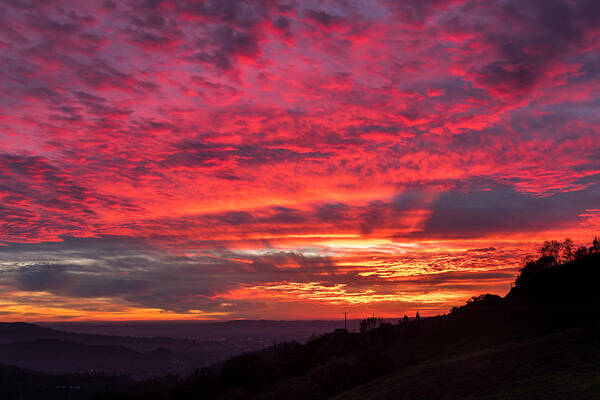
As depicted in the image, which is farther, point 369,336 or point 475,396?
point 369,336

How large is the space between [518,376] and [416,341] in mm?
57325

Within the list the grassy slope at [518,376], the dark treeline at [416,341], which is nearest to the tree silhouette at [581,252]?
the dark treeline at [416,341]

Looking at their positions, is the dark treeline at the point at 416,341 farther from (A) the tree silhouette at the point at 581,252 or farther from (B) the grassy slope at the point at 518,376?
(B) the grassy slope at the point at 518,376

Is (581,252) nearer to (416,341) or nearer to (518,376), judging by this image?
(416,341)

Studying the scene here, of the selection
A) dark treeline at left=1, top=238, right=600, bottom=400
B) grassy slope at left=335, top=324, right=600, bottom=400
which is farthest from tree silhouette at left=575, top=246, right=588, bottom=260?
grassy slope at left=335, top=324, right=600, bottom=400

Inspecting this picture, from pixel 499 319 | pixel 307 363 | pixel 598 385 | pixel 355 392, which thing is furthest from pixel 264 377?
pixel 598 385

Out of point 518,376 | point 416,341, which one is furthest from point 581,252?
point 518,376

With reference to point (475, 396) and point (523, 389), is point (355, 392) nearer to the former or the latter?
point (475, 396)

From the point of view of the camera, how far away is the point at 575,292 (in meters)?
91.6

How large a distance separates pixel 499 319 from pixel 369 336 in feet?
129

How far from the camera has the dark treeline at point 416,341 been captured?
6262cm

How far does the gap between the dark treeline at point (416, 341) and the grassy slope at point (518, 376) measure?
18.7m

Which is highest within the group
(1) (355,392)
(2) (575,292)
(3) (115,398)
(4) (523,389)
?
(2) (575,292)

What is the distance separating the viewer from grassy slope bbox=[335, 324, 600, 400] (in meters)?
27.5
